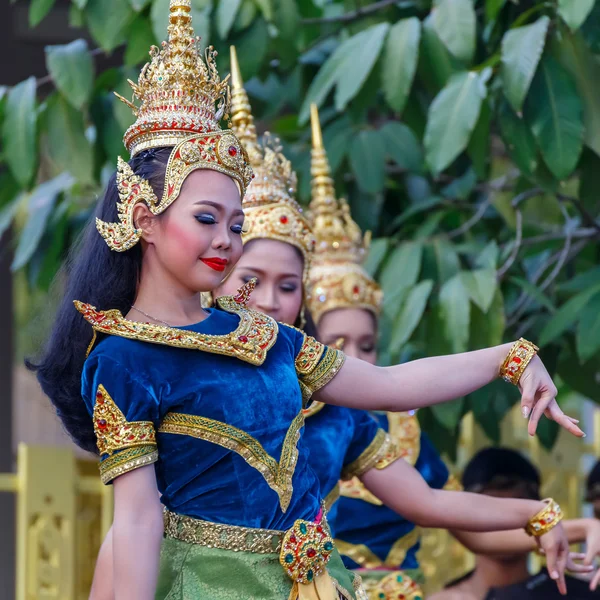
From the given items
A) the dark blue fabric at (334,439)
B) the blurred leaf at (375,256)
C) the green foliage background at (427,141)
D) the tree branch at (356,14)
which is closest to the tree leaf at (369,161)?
the green foliage background at (427,141)

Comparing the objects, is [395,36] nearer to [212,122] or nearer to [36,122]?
[36,122]

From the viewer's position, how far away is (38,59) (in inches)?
310

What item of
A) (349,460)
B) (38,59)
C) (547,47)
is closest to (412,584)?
(349,460)

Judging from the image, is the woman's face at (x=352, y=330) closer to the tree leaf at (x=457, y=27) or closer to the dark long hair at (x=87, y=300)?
the tree leaf at (x=457, y=27)

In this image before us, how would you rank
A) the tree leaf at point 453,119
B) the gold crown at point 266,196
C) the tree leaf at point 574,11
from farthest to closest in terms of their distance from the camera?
the tree leaf at point 453,119 < the tree leaf at point 574,11 < the gold crown at point 266,196

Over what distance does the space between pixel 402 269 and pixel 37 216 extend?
1739mm

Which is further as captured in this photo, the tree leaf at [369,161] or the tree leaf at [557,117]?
the tree leaf at [369,161]

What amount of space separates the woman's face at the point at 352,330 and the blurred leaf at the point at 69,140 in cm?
120

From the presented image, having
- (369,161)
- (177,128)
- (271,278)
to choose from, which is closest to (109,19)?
(369,161)

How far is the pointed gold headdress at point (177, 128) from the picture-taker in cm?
282

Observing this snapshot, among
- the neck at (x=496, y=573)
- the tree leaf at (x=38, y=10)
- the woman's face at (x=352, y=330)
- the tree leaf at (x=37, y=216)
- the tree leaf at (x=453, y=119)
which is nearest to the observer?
the tree leaf at (x=453, y=119)

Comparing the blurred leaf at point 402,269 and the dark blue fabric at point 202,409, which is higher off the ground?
the blurred leaf at point 402,269

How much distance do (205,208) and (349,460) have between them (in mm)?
1170

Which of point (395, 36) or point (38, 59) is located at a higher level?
point (38, 59)
